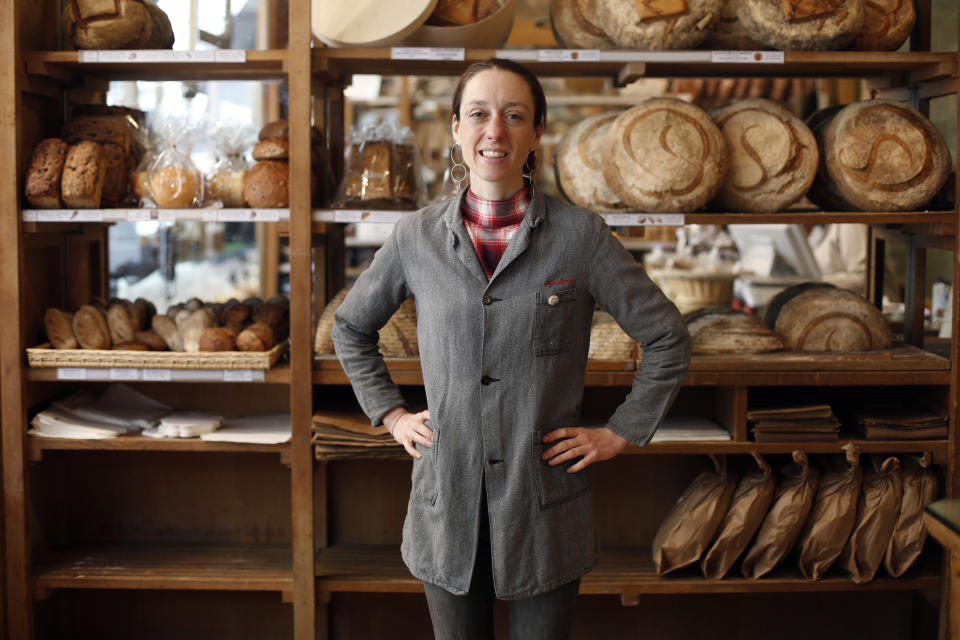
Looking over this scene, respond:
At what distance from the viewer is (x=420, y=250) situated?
5.88 ft

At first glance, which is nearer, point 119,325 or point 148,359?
point 148,359

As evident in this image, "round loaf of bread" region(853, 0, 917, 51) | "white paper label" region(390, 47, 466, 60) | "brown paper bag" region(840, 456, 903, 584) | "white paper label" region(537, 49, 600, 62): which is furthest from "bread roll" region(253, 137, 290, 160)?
"brown paper bag" region(840, 456, 903, 584)

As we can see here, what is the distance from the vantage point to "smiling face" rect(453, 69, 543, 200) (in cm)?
169

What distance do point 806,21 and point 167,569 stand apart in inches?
94.5

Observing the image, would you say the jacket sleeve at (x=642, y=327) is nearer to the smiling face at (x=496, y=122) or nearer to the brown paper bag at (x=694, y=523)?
the smiling face at (x=496, y=122)

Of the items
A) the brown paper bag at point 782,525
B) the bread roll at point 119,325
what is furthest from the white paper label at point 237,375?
the brown paper bag at point 782,525

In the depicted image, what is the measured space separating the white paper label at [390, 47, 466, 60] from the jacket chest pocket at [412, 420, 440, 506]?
1188 mm

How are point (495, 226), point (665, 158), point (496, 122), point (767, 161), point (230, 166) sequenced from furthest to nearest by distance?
point (230, 166), point (767, 161), point (665, 158), point (495, 226), point (496, 122)

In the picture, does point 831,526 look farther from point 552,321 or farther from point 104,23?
point 104,23

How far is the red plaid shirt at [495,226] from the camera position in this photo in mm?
1774

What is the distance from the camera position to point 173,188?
2721mm

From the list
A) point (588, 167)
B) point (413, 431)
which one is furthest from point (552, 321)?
point (588, 167)

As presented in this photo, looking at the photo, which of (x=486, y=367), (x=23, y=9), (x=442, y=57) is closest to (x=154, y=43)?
(x=23, y=9)

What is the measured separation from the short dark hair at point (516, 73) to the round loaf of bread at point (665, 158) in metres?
0.88
